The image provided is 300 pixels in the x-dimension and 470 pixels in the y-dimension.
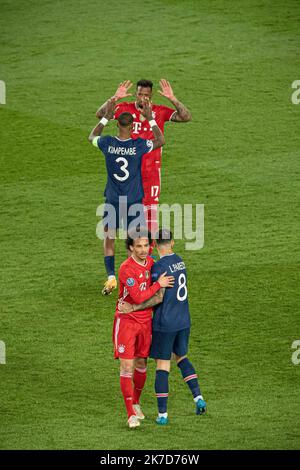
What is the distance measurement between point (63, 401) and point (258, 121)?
337 inches

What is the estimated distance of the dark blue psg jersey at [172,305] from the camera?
33.6ft

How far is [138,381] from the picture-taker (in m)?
10.5

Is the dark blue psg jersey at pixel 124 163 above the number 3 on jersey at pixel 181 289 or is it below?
above

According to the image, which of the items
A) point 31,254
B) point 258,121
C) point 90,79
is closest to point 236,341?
point 31,254

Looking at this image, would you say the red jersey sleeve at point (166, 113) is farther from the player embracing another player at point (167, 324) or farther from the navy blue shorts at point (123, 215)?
the player embracing another player at point (167, 324)

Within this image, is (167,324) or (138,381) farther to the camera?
(138,381)

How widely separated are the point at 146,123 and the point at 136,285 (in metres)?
3.97

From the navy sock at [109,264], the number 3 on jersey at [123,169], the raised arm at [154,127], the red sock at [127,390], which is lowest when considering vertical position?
the red sock at [127,390]

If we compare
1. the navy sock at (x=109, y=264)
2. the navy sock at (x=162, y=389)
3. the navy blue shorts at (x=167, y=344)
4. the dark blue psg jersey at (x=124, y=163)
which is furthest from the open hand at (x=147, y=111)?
the navy sock at (x=162, y=389)

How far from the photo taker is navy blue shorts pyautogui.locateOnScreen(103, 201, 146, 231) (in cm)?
1312
